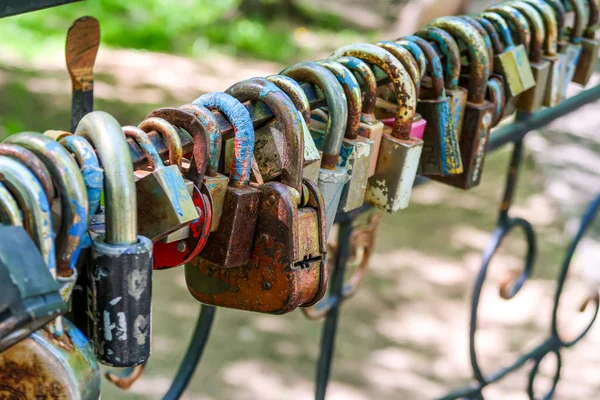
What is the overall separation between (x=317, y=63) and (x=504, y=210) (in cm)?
77

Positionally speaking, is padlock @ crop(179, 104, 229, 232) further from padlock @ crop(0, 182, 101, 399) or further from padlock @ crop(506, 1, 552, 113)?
padlock @ crop(506, 1, 552, 113)

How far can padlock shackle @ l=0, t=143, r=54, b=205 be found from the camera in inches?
19.1

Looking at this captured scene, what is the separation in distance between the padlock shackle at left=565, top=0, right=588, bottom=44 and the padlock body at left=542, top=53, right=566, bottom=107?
0.06m

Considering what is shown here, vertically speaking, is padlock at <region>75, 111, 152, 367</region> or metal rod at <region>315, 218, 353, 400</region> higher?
padlock at <region>75, 111, 152, 367</region>

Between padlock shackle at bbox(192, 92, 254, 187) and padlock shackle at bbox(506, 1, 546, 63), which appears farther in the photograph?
padlock shackle at bbox(506, 1, 546, 63)

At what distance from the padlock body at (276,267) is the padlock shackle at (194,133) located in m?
0.06

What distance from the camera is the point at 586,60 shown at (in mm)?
1165

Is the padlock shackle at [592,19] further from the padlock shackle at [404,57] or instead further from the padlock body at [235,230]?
the padlock body at [235,230]

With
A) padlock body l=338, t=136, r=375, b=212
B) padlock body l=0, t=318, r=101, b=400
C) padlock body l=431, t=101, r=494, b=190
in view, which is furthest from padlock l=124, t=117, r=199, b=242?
padlock body l=431, t=101, r=494, b=190

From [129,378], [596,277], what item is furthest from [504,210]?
[596,277]

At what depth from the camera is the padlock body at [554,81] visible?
104 centimetres

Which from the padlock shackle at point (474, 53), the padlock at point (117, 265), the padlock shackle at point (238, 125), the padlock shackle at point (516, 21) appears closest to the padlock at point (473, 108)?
the padlock shackle at point (474, 53)

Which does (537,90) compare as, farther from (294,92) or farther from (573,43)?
(294,92)

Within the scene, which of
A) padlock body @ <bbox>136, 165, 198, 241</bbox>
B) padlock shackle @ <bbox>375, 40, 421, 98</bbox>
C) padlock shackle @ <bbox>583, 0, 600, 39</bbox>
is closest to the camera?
padlock body @ <bbox>136, 165, 198, 241</bbox>
